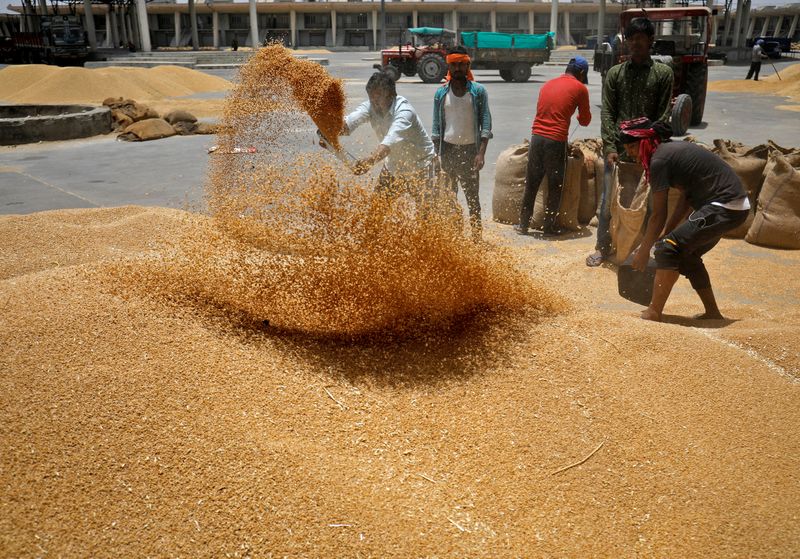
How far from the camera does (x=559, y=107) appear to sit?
5578 mm

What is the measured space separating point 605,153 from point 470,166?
1.03 metres

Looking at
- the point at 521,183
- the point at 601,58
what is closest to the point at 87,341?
the point at 521,183

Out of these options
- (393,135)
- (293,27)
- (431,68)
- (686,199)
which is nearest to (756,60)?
(431,68)

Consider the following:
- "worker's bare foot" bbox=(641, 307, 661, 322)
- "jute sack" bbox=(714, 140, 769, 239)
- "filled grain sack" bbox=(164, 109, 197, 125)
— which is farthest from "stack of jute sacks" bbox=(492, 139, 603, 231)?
"filled grain sack" bbox=(164, 109, 197, 125)

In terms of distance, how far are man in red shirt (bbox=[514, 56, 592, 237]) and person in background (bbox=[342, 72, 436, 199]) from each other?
1.17 meters

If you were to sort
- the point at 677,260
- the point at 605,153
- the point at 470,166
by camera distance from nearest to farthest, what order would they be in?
the point at 677,260
the point at 605,153
the point at 470,166

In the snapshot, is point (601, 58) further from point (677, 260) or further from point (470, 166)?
point (677, 260)

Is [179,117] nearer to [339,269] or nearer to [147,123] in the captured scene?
[147,123]

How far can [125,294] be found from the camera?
3309 millimetres

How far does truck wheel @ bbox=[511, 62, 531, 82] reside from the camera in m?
23.1

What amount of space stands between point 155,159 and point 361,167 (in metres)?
6.57

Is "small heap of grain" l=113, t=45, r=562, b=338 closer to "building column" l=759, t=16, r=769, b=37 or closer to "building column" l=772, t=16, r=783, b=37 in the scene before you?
"building column" l=772, t=16, r=783, b=37

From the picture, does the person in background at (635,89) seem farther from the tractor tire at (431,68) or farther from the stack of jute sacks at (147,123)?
the tractor tire at (431,68)

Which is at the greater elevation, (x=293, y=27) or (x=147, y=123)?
(x=293, y=27)
